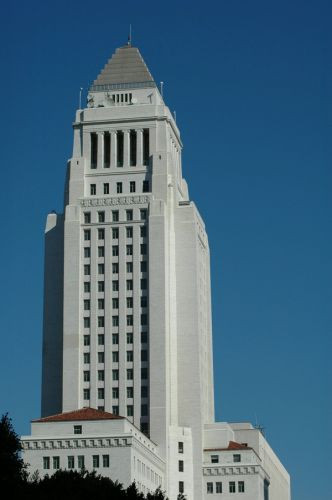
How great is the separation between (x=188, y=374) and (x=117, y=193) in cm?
2187

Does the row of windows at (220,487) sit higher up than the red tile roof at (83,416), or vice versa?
the red tile roof at (83,416)

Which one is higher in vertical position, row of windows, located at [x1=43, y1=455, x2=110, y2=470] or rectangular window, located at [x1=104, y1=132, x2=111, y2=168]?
rectangular window, located at [x1=104, y1=132, x2=111, y2=168]

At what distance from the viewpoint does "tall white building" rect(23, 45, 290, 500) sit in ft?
436

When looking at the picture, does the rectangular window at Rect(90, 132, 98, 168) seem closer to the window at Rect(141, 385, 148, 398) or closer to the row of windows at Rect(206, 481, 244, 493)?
the window at Rect(141, 385, 148, 398)

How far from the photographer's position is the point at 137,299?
136 m

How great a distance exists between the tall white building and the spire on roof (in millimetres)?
182

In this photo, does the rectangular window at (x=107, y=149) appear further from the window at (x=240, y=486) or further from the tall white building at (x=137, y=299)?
the window at (x=240, y=486)

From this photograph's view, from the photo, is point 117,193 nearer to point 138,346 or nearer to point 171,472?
point 138,346

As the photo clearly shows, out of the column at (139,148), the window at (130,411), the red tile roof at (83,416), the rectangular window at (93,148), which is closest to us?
the red tile roof at (83,416)

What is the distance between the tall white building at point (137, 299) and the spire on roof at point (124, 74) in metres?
0.18

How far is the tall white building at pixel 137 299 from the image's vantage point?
132875 mm

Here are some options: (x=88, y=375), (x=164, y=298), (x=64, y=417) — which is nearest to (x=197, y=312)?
(x=164, y=298)

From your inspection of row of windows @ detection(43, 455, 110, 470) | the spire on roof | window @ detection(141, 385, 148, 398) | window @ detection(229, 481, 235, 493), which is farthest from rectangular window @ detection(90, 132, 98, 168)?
window @ detection(229, 481, 235, 493)

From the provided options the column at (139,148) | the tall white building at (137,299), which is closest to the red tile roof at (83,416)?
the tall white building at (137,299)
